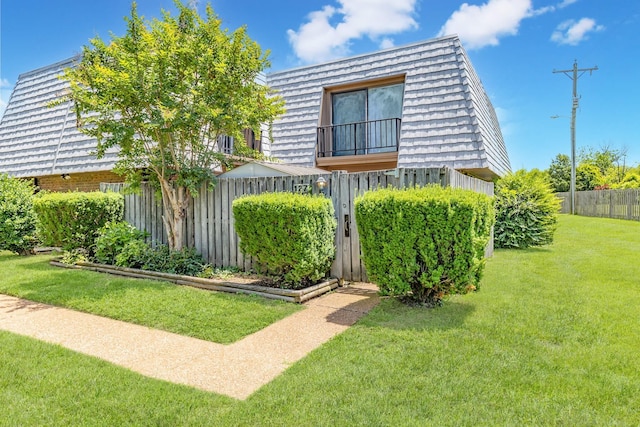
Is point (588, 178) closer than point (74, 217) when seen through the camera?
No

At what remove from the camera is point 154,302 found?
5336 millimetres

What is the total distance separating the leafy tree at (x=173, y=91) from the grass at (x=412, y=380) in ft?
13.2

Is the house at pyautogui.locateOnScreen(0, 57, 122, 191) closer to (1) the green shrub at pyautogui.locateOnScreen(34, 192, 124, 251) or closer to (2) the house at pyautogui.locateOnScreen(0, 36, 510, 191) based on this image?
(2) the house at pyautogui.locateOnScreen(0, 36, 510, 191)

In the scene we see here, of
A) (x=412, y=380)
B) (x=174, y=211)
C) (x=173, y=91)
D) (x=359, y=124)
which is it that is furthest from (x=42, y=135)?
(x=412, y=380)

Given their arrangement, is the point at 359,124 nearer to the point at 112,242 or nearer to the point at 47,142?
the point at 112,242

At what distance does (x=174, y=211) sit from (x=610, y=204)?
23453 mm

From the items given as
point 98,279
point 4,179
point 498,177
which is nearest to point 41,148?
point 4,179

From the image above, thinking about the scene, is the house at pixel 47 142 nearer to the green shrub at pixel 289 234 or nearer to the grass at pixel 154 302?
the grass at pixel 154 302

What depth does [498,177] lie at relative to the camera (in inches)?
484

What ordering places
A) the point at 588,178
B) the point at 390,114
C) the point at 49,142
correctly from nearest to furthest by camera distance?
the point at 390,114, the point at 49,142, the point at 588,178

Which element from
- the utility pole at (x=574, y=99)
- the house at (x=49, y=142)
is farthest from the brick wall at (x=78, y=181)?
the utility pole at (x=574, y=99)

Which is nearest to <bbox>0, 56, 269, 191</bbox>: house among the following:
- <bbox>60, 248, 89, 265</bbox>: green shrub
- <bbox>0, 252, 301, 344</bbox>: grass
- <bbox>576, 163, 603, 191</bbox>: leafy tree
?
<bbox>60, 248, 89, 265</bbox>: green shrub

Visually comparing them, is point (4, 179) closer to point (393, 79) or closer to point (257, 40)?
point (257, 40)

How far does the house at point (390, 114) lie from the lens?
1039 centimetres
